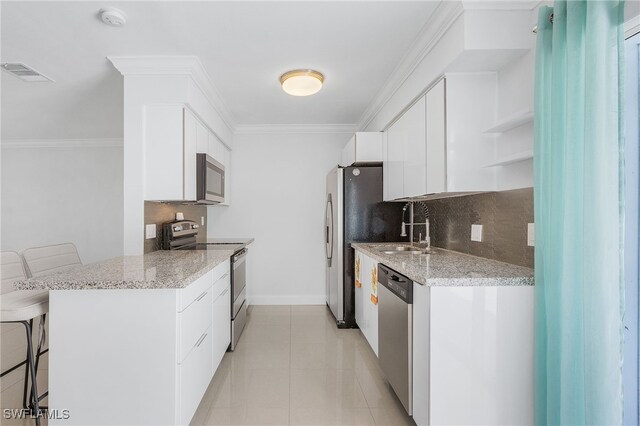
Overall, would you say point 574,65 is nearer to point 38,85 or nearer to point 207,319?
point 207,319

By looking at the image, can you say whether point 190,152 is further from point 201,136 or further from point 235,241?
point 235,241

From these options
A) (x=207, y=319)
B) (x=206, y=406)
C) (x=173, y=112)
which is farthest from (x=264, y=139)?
(x=206, y=406)

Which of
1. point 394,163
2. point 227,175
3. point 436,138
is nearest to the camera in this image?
point 436,138

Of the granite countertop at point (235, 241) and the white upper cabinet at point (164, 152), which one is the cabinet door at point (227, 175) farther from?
the white upper cabinet at point (164, 152)

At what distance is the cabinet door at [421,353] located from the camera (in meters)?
1.57

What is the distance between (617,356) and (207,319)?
208cm

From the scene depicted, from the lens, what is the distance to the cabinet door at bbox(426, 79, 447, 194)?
204cm

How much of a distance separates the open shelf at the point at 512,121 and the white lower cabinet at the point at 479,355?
88 cm

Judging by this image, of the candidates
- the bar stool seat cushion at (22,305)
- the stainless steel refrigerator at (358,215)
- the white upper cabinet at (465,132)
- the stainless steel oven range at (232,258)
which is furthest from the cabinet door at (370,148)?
the bar stool seat cushion at (22,305)

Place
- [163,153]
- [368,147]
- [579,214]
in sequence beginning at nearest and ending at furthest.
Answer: [579,214] < [163,153] < [368,147]

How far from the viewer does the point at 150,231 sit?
268 centimetres

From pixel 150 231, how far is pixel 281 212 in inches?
78.7

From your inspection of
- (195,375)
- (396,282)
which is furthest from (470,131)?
(195,375)

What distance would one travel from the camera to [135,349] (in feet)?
5.03
